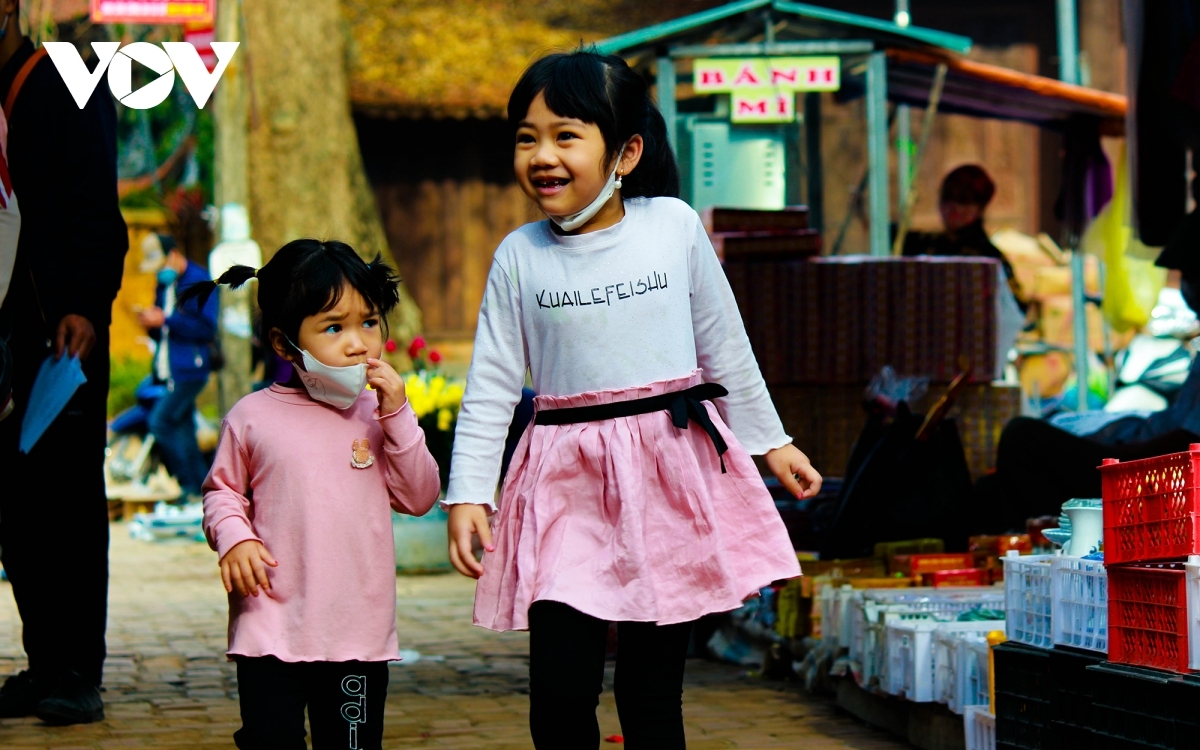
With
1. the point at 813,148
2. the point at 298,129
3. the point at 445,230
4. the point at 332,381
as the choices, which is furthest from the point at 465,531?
the point at 445,230

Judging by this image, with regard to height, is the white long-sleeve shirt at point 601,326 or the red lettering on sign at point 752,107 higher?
the red lettering on sign at point 752,107

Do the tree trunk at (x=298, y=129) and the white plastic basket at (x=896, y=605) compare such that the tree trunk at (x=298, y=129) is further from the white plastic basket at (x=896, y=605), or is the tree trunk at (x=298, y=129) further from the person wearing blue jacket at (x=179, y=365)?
the white plastic basket at (x=896, y=605)

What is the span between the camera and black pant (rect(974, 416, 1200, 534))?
6.12 m

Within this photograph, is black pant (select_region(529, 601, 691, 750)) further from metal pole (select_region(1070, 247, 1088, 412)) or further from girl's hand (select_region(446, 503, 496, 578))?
metal pole (select_region(1070, 247, 1088, 412))

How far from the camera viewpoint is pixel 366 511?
3449 millimetres

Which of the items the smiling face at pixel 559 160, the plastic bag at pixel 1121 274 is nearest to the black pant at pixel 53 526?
the smiling face at pixel 559 160

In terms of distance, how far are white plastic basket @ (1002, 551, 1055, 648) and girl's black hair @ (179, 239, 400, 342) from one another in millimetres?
1606

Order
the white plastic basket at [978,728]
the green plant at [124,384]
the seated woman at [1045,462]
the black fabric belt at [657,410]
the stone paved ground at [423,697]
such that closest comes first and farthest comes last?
the black fabric belt at [657,410] → the white plastic basket at [978,728] → the stone paved ground at [423,697] → the seated woman at [1045,462] → the green plant at [124,384]

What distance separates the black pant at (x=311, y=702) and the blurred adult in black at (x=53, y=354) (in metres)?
1.64

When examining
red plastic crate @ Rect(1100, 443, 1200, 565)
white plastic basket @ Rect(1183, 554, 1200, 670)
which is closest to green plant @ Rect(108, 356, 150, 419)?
red plastic crate @ Rect(1100, 443, 1200, 565)

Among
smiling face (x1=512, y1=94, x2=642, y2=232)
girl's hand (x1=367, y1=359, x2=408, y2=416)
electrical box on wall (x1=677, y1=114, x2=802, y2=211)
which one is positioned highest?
electrical box on wall (x1=677, y1=114, x2=802, y2=211)

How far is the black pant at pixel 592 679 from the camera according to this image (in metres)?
3.22

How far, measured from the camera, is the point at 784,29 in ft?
31.6

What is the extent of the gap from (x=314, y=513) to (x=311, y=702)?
16.0 inches
